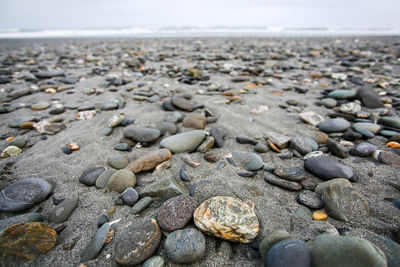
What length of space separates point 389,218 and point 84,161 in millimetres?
2265

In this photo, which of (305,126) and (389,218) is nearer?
(389,218)

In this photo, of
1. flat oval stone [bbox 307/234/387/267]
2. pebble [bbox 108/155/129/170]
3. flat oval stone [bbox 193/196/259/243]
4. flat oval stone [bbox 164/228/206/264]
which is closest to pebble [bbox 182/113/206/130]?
pebble [bbox 108/155/129/170]

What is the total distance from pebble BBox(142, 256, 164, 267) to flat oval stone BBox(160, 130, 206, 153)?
3.05ft

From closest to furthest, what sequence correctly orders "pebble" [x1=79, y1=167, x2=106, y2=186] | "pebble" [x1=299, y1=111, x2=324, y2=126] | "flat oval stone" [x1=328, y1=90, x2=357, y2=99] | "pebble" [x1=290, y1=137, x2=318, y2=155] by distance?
1. "pebble" [x1=79, y1=167, x2=106, y2=186]
2. "pebble" [x1=290, y1=137, x2=318, y2=155]
3. "pebble" [x1=299, y1=111, x2=324, y2=126]
4. "flat oval stone" [x1=328, y1=90, x2=357, y2=99]

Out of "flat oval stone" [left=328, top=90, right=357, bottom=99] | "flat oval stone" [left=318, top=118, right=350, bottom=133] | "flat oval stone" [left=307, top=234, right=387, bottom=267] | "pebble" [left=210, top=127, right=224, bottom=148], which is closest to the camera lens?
"flat oval stone" [left=307, top=234, right=387, bottom=267]

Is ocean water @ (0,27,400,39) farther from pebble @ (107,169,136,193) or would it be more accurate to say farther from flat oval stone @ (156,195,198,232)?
flat oval stone @ (156,195,198,232)

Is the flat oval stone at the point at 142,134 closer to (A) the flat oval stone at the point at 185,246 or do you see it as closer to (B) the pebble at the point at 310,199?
(A) the flat oval stone at the point at 185,246

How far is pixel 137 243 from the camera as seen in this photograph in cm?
100

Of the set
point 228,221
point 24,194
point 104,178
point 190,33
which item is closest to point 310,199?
point 228,221

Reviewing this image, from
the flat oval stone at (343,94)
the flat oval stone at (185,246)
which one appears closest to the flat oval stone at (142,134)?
the flat oval stone at (185,246)

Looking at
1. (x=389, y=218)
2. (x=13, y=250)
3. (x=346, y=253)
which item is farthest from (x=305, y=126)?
(x=13, y=250)

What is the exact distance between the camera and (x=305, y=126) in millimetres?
2184

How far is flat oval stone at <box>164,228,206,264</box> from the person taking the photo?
0.95 m

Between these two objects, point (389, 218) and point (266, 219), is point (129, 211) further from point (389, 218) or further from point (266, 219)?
point (389, 218)
